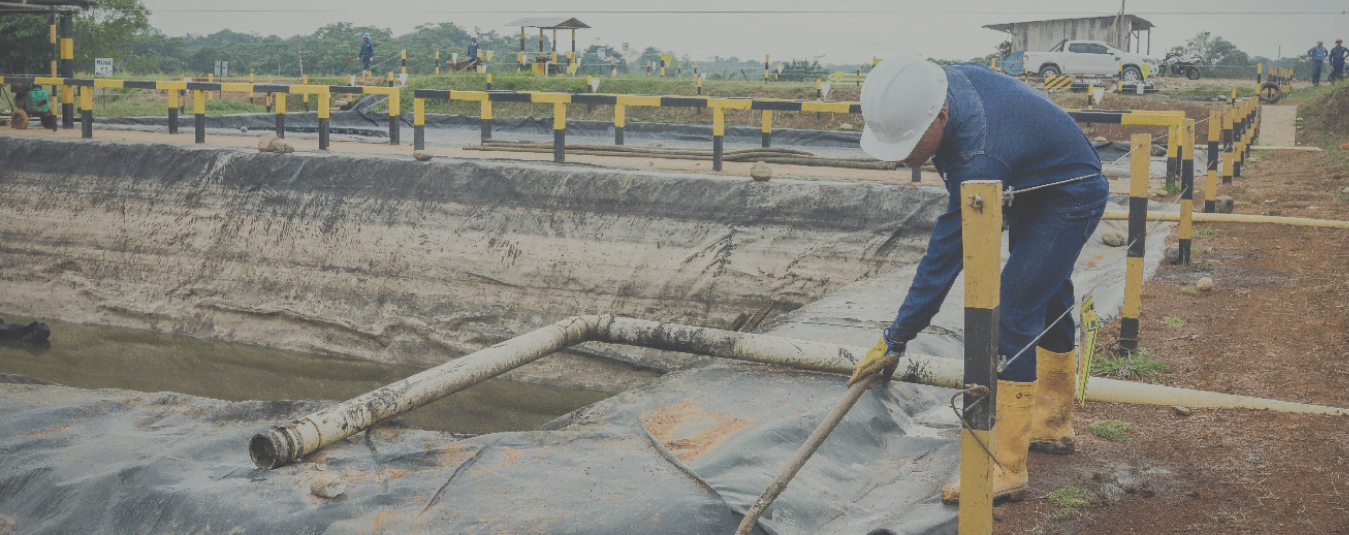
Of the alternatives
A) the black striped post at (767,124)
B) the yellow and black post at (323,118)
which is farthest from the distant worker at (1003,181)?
the yellow and black post at (323,118)

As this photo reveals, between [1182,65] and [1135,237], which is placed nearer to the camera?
[1135,237]

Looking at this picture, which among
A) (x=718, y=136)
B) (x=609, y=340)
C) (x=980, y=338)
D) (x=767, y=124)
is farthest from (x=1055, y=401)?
(x=767, y=124)

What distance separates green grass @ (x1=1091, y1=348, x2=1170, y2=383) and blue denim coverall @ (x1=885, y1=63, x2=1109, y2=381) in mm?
1665

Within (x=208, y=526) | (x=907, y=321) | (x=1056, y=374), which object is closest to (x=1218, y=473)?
(x=1056, y=374)

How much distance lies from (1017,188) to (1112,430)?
1319 mm

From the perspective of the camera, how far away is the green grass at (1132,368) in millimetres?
5051

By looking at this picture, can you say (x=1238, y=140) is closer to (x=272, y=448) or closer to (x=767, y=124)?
(x=767, y=124)

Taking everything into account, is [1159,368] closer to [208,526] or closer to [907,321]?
[907,321]

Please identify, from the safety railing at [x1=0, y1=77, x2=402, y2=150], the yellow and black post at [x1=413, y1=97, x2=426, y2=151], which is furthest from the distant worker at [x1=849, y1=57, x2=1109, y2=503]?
the safety railing at [x1=0, y1=77, x2=402, y2=150]

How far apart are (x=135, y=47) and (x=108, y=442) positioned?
191ft

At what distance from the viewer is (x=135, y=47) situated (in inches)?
2188

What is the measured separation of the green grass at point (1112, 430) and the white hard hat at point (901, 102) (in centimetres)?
163

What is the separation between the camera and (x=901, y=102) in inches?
130

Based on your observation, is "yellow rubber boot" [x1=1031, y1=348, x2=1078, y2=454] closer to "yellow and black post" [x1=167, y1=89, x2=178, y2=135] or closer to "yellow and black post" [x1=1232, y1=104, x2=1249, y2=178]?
"yellow and black post" [x1=167, y1=89, x2=178, y2=135]
